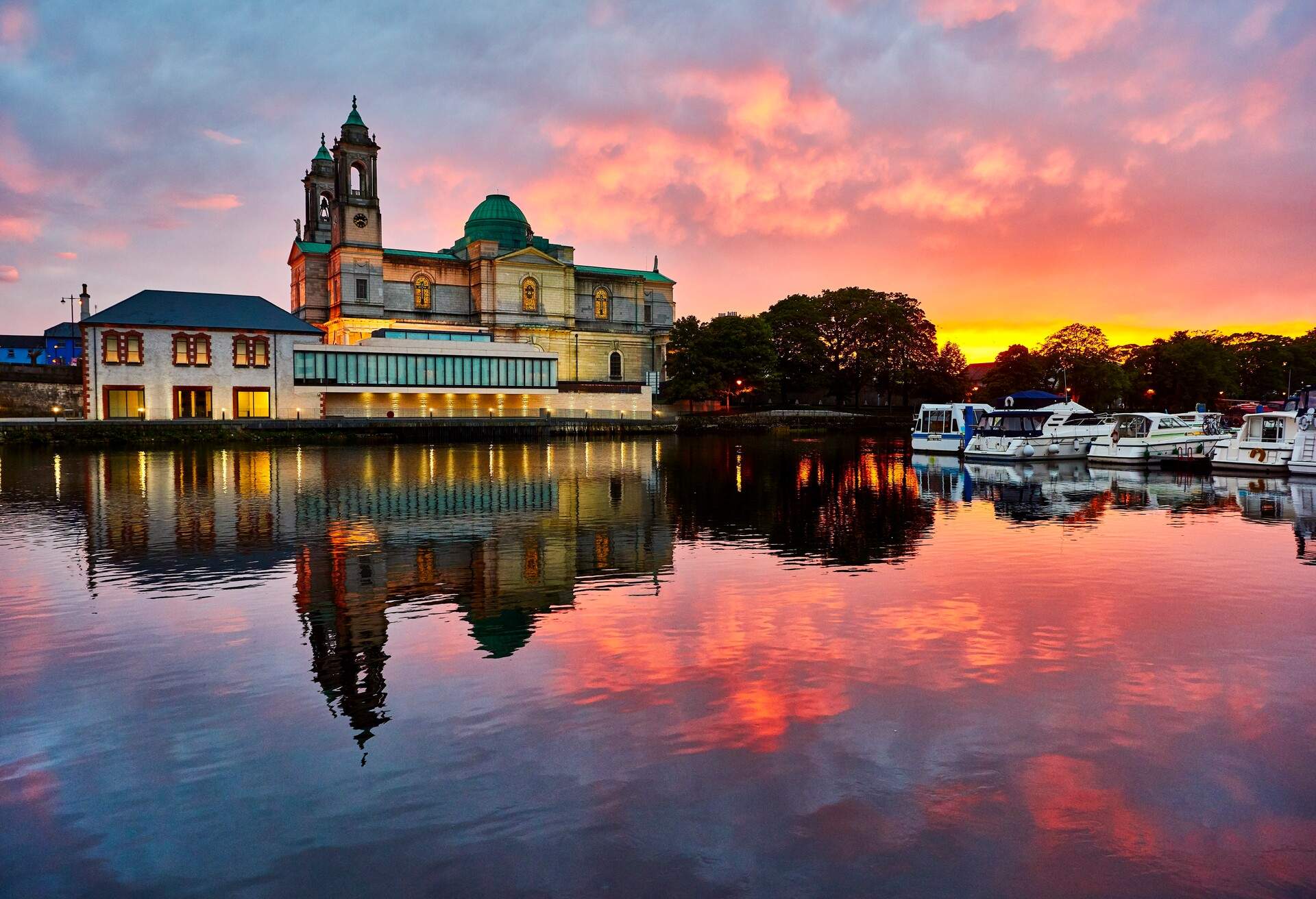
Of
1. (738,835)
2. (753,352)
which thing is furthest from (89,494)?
A: (753,352)

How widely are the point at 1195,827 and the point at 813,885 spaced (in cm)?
334

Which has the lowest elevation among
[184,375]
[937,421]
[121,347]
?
[937,421]

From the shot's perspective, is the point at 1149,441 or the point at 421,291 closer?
the point at 1149,441

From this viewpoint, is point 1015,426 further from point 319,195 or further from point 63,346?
point 63,346

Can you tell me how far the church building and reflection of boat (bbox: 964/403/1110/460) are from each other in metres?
48.7

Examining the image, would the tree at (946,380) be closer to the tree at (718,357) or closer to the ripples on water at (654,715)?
the tree at (718,357)

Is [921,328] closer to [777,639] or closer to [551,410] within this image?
[551,410]

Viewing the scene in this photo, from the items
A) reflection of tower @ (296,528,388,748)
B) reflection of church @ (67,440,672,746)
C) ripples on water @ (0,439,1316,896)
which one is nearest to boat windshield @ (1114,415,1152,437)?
reflection of church @ (67,440,672,746)

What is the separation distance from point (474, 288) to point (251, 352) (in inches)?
1375

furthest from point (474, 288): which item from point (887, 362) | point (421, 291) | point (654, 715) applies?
point (654, 715)

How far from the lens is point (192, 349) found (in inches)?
2731

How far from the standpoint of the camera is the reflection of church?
1341 centimetres

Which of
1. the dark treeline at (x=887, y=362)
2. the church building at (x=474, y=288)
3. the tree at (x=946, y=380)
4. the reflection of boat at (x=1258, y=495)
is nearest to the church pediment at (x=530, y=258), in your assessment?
the church building at (x=474, y=288)

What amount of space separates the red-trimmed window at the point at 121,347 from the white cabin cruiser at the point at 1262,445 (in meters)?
71.3
